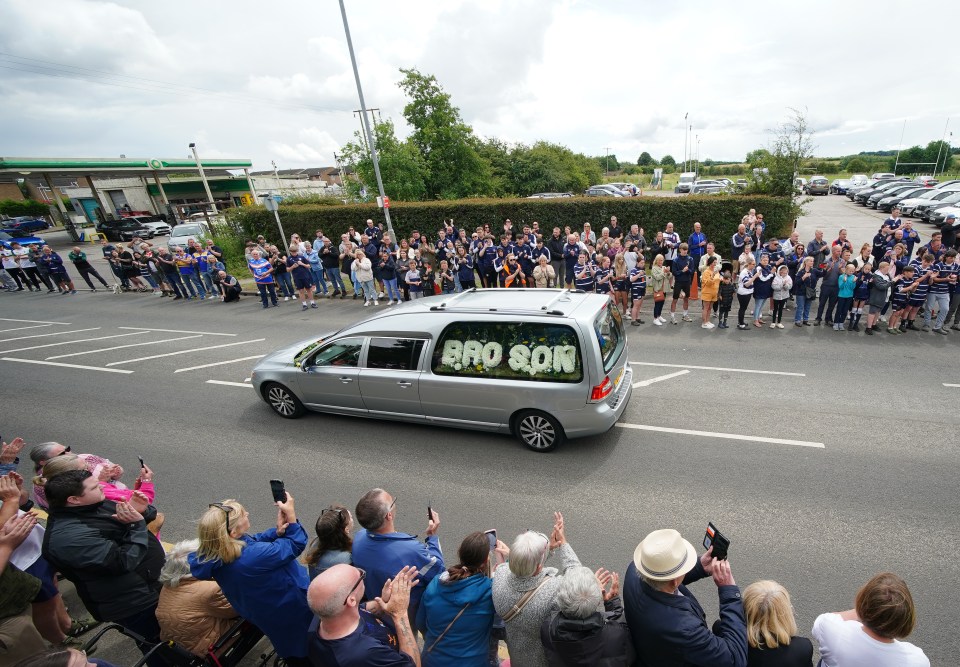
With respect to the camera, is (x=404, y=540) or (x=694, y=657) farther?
(x=404, y=540)

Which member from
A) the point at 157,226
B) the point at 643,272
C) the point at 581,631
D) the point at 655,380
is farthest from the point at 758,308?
the point at 157,226

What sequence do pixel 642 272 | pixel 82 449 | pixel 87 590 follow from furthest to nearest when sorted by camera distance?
1. pixel 642 272
2. pixel 82 449
3. pixel 87 590

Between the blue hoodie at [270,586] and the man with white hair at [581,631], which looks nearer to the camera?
the man with white hair at [581,631]

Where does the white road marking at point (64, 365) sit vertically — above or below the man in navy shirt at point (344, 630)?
below

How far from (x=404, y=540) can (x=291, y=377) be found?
451 centimetres

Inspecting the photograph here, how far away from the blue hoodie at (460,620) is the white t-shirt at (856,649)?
1871 mm

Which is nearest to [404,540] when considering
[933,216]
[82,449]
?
[82,449]

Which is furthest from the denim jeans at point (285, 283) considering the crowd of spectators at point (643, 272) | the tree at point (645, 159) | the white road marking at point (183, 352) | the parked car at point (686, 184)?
the tree at point (645, 159)

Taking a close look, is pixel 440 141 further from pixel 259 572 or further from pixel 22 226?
pixel 22 226

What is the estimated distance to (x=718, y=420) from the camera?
6398 mm

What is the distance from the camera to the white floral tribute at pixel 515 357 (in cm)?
552

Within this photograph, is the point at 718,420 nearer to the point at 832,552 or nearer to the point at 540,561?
the point at 832,552

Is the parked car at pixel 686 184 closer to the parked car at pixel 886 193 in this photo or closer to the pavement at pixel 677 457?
the parked car at pixel 886 193

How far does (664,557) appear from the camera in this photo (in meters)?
2.46
